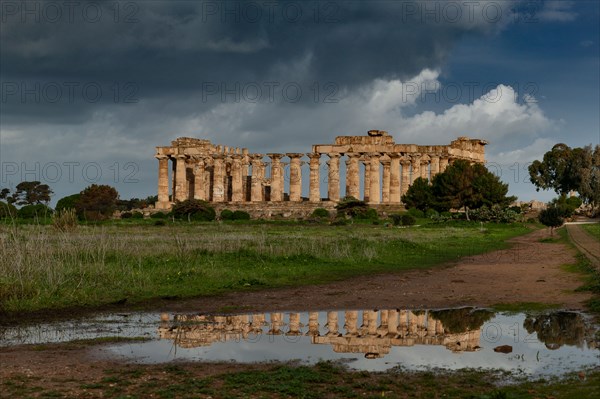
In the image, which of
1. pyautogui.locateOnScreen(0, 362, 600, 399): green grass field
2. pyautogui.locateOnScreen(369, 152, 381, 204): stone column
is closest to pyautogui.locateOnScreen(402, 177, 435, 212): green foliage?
pyautogui.locateOnScreen(369, 152, 381, 204): stone column

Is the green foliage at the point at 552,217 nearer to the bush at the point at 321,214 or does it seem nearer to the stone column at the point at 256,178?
the bush at the point at 321,214

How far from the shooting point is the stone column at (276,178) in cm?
8444

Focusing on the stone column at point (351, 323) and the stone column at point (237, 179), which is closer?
the stone column at point (351, 323)

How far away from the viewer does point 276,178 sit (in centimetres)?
8544

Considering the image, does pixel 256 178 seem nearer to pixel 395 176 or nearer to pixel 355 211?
pixel 395 176

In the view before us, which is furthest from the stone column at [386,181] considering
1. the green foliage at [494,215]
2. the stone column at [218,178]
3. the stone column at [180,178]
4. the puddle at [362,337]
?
the puddle at [362,337]

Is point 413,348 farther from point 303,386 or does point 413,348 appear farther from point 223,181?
point 223,181

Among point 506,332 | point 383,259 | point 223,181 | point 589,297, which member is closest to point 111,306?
point 506,332

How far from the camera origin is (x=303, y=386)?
9.59 meters

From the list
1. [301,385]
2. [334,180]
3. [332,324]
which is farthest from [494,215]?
[301,385]

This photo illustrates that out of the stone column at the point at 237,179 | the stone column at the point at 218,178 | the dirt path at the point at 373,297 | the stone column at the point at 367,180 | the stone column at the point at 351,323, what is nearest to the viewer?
the dirt path at the point at 373,297

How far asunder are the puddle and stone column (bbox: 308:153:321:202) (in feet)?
220

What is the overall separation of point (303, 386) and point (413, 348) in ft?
10.7

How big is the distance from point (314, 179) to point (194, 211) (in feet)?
65.6
